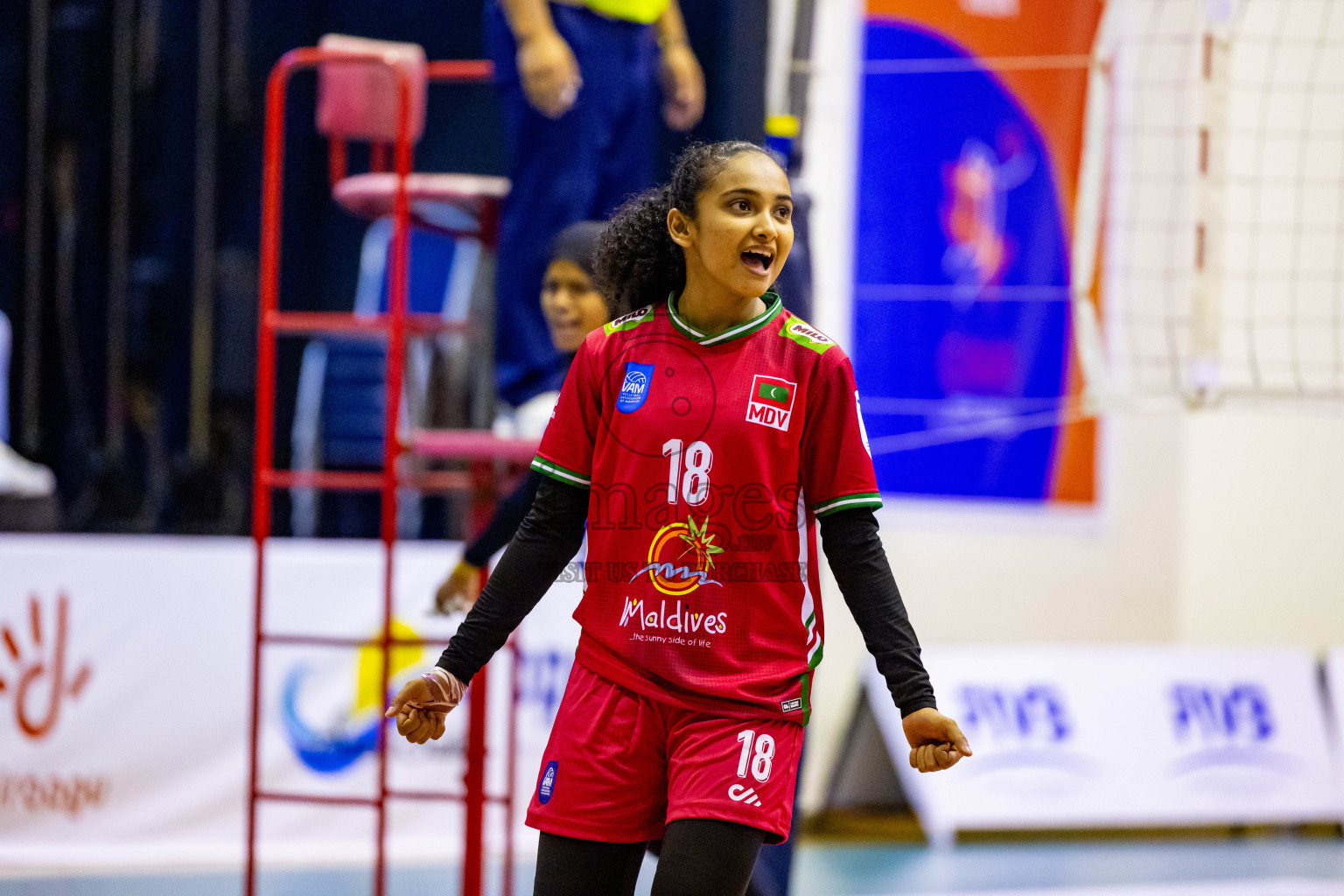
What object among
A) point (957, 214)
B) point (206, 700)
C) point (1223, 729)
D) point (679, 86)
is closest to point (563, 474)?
point (679, 86)

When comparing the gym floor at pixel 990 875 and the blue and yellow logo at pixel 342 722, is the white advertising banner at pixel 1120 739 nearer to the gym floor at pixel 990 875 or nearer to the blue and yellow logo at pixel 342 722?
the gym floor at pixel 990 875

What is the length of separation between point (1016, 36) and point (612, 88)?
2646 mm

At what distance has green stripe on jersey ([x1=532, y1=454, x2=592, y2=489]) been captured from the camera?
1972 mm

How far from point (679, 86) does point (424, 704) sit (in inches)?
92.7

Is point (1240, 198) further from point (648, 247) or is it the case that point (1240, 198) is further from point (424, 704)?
point (424, 704)

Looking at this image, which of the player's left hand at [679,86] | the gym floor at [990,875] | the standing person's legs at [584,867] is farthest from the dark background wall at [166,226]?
the standing person's legs at [584,867]

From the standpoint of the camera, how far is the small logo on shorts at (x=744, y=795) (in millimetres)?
1795

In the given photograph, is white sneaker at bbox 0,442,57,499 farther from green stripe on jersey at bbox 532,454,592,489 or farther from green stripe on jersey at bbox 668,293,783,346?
green stripe on jersey at bbox 668,293,783,346

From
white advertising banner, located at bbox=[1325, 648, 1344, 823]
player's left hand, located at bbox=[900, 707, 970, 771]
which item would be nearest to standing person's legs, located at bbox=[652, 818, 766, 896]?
player's left hand, located at bbox=[900, 707, 970, 771]

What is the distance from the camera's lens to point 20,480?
488 cm

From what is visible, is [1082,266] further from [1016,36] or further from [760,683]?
[760,683]

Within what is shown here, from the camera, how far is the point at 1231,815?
17.3ft

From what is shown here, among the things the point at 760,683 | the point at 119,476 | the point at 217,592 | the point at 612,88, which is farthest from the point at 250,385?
the point at 760,683

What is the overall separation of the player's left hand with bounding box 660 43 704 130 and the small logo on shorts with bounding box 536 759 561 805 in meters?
2.23
